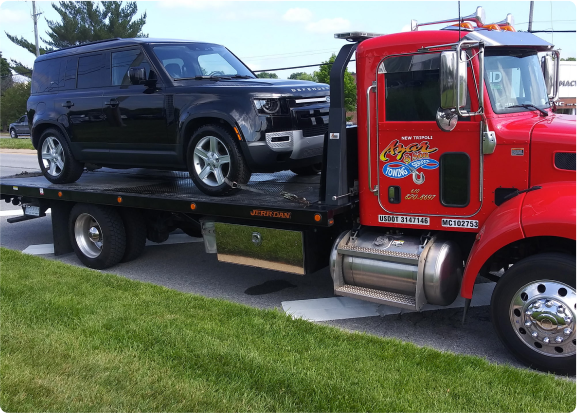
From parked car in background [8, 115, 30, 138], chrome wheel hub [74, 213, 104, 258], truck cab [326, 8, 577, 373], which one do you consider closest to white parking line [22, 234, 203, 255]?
chrome wheel hub [74, 213, 104, 258]

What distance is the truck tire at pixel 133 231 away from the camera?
22.7 ft

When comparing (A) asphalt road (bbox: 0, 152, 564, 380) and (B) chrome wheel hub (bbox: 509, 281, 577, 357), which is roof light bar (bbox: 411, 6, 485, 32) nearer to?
(B) chrome wheel hub (bbox: 509, 281, 577, 357)

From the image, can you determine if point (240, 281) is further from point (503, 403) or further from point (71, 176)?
point (503, 403)

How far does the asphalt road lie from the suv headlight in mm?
1870

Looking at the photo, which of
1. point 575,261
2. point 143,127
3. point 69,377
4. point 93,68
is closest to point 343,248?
point 575,261

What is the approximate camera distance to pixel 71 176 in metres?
7.41

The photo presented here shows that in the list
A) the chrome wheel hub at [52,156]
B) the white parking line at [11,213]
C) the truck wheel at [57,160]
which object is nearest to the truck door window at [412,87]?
the truck wheel at [57,160]

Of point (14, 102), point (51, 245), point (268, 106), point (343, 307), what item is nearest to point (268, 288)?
point (343, 307)

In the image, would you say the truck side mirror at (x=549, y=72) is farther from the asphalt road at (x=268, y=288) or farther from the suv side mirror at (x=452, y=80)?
the asphalt road at (x=268, y=288)

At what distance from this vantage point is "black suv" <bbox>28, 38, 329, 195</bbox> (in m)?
5.64

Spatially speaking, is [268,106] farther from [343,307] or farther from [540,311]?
[540,311]

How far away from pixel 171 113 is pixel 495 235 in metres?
3.64

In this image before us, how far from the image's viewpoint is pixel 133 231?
698 cm

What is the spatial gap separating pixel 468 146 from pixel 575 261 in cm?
114
